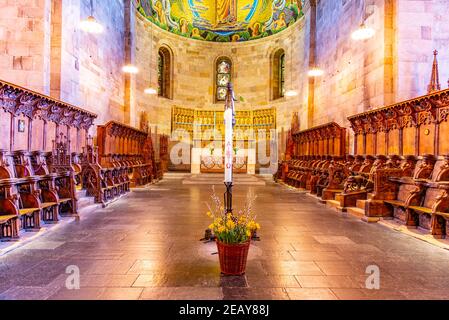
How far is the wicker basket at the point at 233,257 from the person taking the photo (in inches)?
140

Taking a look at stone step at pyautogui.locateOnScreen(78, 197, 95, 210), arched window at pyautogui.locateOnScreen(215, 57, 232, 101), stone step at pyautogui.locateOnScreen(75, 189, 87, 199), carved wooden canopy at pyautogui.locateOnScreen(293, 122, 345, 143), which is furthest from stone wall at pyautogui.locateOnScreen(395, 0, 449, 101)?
arched window at pyautogui.locateOnScreen(215, 57, 232, 101)

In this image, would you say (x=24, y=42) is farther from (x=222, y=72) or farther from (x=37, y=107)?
(x=222, y=72)

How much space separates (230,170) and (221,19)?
69.2 ft

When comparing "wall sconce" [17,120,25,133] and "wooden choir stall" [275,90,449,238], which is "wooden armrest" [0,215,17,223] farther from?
"wooden choir stall" [275,90,449,238]

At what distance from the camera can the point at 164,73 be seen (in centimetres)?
2258

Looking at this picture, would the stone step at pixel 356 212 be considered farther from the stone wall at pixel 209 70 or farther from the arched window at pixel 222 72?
the arched window at pixel 222 72

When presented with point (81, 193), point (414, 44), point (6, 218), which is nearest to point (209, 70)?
point (414, 44)

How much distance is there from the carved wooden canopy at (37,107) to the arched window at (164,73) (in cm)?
1236

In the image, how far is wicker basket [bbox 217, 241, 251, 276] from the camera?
3.54 m

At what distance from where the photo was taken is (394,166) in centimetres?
757
